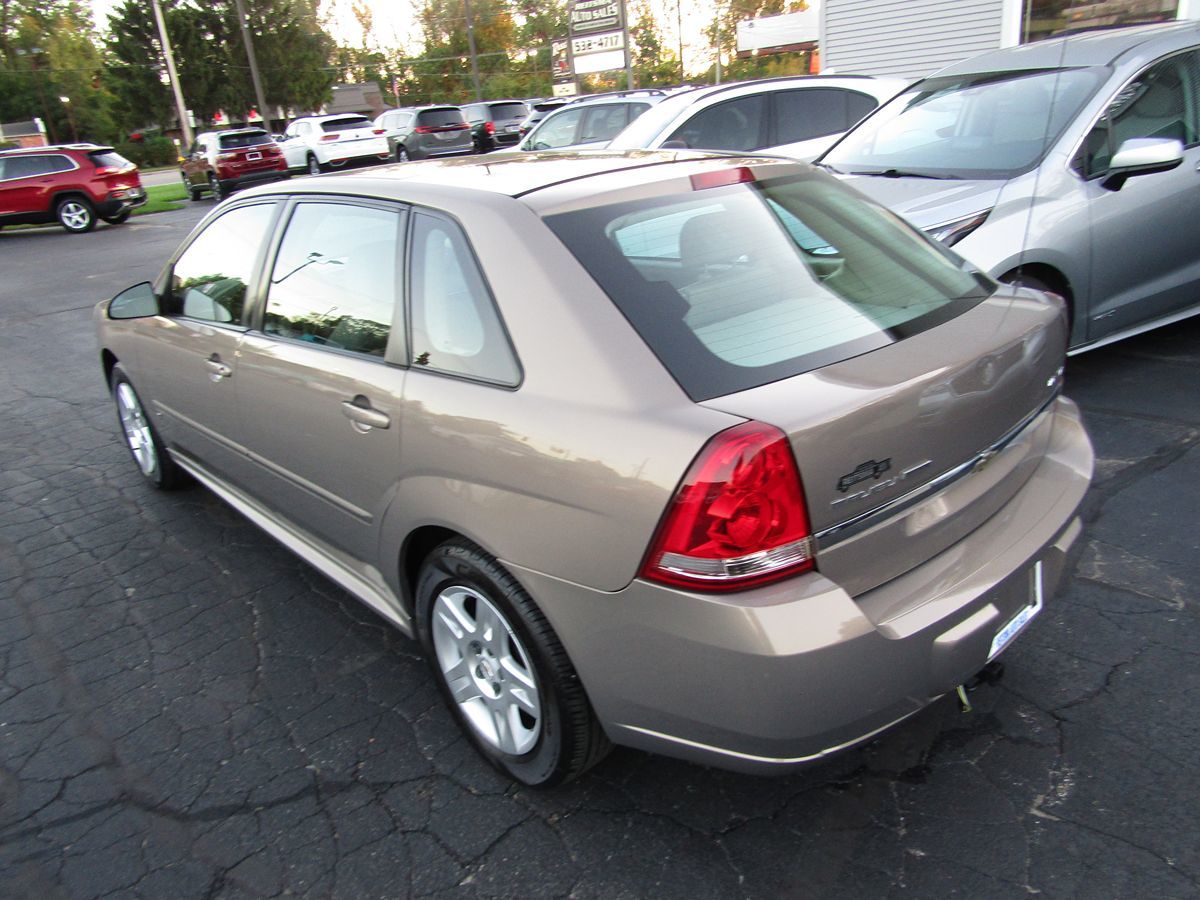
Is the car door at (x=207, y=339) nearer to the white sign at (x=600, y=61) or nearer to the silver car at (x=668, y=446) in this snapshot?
the silver car at (x=668, y=446)

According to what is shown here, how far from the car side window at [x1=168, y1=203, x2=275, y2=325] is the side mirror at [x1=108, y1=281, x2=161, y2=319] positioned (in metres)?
0.13

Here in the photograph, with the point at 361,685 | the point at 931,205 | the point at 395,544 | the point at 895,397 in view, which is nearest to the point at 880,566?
the point at 895,397

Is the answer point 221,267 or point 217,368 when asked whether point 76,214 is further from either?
point 217,368

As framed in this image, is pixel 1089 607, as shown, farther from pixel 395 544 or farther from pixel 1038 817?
pixel 395 544

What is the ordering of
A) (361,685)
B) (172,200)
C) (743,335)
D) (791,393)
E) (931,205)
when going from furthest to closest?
(172,200) → (931,205) → (361,685) → (743,335) → (791,393)

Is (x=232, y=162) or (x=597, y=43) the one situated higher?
(x=597, y=43)

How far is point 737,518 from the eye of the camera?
1896mm

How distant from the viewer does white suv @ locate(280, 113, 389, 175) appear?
1005 inches

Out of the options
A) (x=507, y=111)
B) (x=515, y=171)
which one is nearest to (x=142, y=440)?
(x=515, y=171)

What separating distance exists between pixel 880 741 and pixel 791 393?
1.18 m

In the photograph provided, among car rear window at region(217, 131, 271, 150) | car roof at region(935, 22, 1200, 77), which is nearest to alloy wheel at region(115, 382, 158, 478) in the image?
car roof at region(935, 22, 1200, 77)

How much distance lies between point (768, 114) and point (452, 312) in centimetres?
704

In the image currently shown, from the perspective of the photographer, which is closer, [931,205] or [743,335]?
[743,335]

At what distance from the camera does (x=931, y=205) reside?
4863 millimetres
